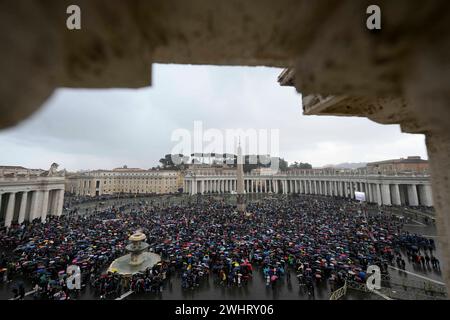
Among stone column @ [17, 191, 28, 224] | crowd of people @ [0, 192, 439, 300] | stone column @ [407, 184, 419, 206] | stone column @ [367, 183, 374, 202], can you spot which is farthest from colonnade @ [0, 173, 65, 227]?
A: stone column @ [407, 184, 419, 206]

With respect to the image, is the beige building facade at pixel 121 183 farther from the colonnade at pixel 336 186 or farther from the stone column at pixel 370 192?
the stone column at pixel 370 192

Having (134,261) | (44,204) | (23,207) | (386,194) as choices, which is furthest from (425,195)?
(23,207)

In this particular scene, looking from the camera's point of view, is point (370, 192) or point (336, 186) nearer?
point (370, 192)

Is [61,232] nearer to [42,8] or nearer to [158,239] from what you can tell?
[158,239]

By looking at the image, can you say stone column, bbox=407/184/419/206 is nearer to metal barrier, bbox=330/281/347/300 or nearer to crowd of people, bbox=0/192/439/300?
crowd of people, bbox=0/192/439/300

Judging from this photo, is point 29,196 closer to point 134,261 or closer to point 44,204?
point 44,204

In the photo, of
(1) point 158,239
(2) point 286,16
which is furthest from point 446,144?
(1) point 158,239
